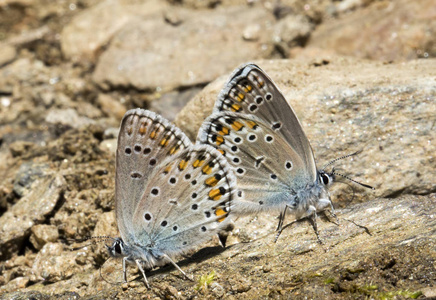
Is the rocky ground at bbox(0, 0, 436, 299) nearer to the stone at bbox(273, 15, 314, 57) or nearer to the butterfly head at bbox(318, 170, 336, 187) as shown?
the stone at bbox(273, 15, 314, 57)

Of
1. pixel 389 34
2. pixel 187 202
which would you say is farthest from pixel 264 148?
pixel 389 34

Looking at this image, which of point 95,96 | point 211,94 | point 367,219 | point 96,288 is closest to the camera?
point 367,219

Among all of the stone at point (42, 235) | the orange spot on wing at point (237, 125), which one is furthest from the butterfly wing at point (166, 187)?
the stone at point (42, 235)

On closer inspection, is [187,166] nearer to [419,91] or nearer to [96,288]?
[96,288]

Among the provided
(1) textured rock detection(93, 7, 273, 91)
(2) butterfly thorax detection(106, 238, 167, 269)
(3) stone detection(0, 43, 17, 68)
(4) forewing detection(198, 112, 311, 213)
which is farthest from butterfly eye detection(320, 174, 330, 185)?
(3) stone detection(0, 43, 17, 68)

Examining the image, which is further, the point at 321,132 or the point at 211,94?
the point at 211,94

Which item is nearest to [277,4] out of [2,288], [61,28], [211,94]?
[211,94]
